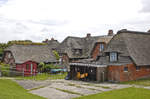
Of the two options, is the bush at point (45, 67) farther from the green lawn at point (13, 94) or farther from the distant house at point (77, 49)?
the green lawn at point (13, 94)

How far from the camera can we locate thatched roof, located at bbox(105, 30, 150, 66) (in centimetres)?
3312

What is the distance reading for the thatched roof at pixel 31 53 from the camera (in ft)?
148

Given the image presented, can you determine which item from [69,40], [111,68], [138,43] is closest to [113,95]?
[111,68]

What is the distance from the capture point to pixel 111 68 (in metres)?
31.9

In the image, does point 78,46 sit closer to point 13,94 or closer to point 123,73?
point 123,73

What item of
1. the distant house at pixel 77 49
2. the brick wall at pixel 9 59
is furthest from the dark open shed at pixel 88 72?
the brick wall at pixel 9 59

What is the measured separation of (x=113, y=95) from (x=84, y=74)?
525 inches

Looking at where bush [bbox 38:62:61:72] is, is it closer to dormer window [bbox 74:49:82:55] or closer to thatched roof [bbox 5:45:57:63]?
thatched roof [bbox 5:45:57:63]

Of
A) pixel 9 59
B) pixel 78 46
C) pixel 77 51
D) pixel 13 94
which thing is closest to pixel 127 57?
pixel 13 94

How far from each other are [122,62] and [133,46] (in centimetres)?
431

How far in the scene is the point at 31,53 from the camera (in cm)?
4803

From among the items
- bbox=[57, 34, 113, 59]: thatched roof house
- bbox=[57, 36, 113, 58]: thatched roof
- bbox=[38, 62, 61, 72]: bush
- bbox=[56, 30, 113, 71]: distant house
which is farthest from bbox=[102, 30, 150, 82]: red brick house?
bbox=[57, 36, 113, 58]: thatched roof

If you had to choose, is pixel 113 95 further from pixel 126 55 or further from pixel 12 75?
pixel 12 75

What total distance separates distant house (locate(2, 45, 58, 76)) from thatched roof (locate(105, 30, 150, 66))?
18.4 m
